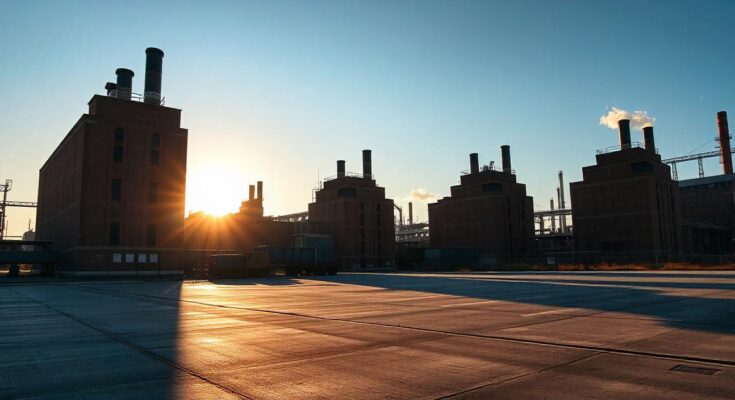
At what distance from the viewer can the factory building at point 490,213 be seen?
85.4m

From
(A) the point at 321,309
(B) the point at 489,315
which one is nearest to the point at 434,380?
(B) the point at 489,315

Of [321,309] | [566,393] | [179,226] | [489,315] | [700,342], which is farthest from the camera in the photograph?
[179,226]

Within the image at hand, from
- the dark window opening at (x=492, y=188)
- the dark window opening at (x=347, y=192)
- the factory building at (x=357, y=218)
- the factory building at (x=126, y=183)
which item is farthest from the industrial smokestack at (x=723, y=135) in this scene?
the factory building at (x=126, y=183)

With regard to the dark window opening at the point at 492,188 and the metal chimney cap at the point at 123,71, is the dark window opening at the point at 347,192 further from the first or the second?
the metal chimney cap at the point at 123,71

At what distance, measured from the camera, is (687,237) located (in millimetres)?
82938

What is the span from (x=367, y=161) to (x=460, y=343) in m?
82.5

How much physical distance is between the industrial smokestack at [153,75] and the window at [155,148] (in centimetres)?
394

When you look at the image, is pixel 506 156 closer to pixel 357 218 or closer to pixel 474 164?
pixel 474 164

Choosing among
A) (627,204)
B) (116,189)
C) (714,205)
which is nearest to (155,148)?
(116,189)

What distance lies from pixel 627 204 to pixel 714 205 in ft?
132

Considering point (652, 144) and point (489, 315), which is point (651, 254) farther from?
point (489, 315)

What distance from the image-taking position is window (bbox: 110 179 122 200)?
52575mm

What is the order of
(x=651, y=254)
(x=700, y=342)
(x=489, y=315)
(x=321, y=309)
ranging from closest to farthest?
1. (x=700, y=342)
2. (x=489, y=315)
3. (x=321, y=309)
4. (x=651, y=254)

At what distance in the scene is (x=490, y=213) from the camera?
85.8m
